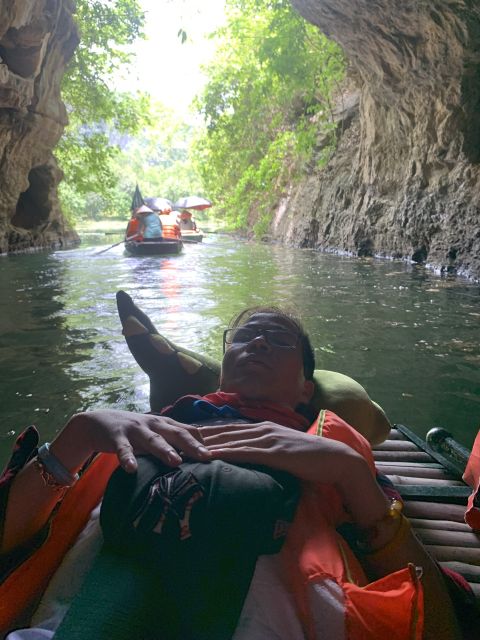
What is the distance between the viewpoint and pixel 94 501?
1.28 meters

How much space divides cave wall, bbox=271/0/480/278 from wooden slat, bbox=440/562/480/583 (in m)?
7.08

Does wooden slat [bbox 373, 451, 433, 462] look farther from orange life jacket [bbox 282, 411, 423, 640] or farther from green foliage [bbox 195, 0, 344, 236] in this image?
green foliage [bbox 195, 0, 344, 236]

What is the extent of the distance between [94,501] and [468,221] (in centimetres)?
819

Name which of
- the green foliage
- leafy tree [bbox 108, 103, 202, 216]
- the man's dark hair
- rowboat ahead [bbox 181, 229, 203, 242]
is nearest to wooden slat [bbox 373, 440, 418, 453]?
the man's dark hair

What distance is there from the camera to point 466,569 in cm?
141

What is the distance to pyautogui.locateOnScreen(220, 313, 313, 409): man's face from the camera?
1629 millimetres

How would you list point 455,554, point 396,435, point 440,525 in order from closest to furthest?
point 455,554 < point 440,525 < point 396,435

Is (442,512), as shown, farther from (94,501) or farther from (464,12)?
(464,12)

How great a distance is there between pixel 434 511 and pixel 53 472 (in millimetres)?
1184

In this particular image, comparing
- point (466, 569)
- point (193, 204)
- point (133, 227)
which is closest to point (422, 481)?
point (466, 569)

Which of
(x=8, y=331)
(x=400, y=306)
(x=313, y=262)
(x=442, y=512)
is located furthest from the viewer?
(x=313, y=262)

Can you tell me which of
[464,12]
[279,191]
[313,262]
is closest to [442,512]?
[464,12]

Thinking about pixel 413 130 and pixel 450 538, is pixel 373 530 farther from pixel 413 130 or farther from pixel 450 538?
pixel 413 130

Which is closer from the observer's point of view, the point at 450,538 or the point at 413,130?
the point at 450,538
